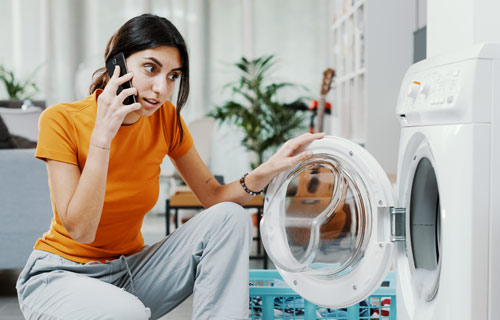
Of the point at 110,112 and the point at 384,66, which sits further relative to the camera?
the point at 384,66

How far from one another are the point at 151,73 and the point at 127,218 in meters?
0.37

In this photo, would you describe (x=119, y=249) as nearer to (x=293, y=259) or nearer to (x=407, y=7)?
(x=293, y=259)

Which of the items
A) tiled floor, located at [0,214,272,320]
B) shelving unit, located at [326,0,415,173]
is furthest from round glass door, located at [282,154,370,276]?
shelving unit, located at [326,0,415,173]

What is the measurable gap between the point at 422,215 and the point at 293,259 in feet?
1.27

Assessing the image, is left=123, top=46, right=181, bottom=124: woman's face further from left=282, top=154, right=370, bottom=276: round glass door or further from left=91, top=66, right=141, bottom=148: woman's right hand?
left=282, top=154, right=370, bottom=276: round glass door

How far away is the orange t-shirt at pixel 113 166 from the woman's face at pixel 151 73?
13 cm

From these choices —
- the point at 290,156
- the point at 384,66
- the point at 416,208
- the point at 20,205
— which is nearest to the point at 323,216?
the point at 290,156

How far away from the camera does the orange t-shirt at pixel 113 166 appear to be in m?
1.35

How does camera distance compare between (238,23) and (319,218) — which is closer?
(319,218)

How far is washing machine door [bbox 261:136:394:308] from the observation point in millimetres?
1357

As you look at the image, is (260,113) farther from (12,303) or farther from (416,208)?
(416,208)

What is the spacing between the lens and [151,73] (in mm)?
1387

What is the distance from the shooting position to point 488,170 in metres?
1.03

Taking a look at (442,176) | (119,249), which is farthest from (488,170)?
(119,249)
